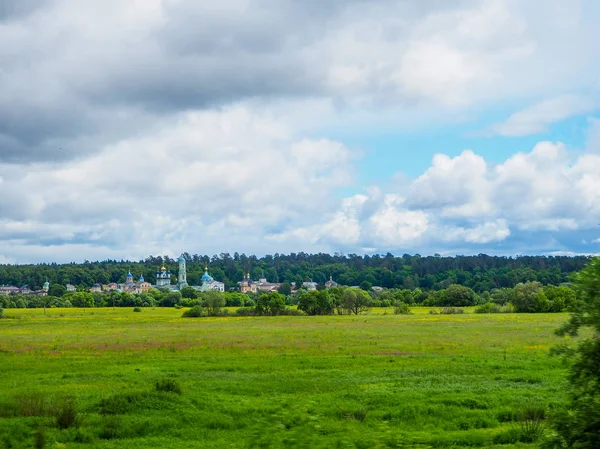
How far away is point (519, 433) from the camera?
16.7 meters

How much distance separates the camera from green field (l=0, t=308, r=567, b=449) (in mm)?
16531

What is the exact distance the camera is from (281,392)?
2416 cm

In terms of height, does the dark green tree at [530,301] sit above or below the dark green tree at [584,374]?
below

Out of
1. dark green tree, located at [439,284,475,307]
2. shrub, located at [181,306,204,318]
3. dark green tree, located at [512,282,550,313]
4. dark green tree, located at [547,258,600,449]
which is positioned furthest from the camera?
dark green tree, located at [439,284,475,307]

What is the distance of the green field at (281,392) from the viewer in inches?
651

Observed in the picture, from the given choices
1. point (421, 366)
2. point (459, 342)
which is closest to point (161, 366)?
point (421, 366)

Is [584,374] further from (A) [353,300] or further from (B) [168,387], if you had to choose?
(A) [353,300]

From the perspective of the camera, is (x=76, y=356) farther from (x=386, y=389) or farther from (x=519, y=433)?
(x=519, y=433)

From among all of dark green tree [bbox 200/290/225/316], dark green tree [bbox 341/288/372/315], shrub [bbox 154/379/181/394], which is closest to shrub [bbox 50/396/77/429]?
shrub [bbox 154/379/181/394]

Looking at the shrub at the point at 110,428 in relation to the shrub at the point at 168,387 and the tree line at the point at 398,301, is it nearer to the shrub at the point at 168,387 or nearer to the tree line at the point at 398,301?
the shrub at the point at 168,387

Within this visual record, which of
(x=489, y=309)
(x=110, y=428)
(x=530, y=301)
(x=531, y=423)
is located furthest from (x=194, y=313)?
(x=531, y=423)

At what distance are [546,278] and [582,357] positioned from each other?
195 metres

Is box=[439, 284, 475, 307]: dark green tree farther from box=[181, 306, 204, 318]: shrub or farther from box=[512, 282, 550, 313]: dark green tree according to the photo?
box=[181, 306, 204, 318]: shrub

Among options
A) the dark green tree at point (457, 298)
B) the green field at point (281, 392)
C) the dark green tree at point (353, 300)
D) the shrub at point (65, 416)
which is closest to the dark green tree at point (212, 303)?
the dark green tree at point (353, 300)
